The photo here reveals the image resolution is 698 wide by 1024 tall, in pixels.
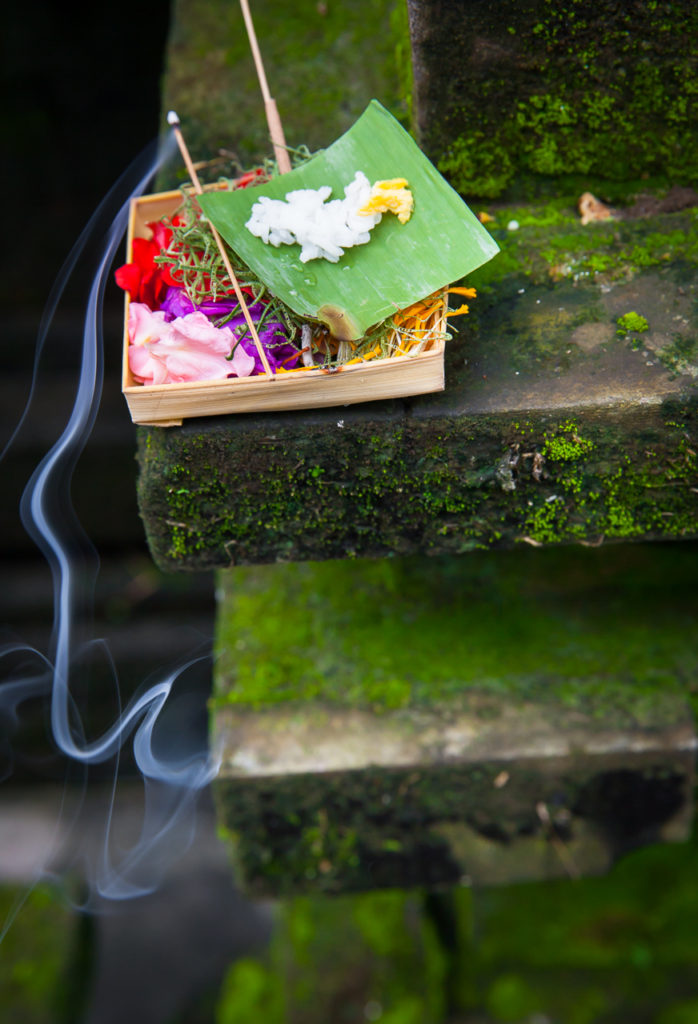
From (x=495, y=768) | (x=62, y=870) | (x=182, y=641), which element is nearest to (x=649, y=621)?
(x=495, y=768)

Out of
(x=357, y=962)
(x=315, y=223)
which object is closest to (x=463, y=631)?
(x=315, y=223)

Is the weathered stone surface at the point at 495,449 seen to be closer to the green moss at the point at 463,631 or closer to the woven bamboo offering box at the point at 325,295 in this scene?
the woven bamboo offering box at the point at 325,295

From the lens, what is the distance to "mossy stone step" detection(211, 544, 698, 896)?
6.66ft

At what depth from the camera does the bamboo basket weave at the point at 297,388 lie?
140 cm

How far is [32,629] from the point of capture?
3471 mm

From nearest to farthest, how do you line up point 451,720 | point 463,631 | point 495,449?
1. point 495,449
2. point 451,720
3. point 463,631

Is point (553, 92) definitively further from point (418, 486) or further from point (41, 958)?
point (41, 958)

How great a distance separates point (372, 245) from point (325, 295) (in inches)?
5.7

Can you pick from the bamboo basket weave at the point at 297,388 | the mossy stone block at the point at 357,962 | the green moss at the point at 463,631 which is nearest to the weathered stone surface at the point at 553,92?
the bamboo basket weave at the point at 297,388

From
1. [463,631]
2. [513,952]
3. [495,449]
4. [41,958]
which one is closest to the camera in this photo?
[495,449]

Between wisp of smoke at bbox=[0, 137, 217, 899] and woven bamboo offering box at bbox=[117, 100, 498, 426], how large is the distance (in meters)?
0.47

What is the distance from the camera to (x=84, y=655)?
3141mm

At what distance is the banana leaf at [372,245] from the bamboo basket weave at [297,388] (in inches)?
3.3

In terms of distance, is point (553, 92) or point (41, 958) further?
point (41, 958)
